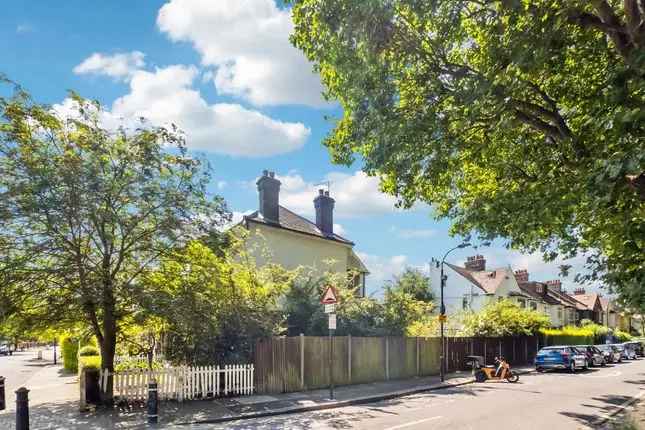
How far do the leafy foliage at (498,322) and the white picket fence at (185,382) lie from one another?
1839 centimetres

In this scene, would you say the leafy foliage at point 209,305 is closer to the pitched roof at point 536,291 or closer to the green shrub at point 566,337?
the green shrub at point 566,337

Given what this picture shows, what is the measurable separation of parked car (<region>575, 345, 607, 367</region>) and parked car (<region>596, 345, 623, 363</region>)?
954 millimetres

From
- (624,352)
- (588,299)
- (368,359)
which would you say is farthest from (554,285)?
(368,359)

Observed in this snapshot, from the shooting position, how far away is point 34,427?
Answer: 10.5 m

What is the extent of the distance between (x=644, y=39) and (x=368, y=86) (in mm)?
4260

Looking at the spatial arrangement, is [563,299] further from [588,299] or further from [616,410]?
[616,410]

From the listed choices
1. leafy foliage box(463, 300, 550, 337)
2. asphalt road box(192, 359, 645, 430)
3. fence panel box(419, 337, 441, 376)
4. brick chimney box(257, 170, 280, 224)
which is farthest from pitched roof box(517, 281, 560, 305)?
asphalt road box(192, 359, 645, 430)

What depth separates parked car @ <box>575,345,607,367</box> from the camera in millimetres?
29520

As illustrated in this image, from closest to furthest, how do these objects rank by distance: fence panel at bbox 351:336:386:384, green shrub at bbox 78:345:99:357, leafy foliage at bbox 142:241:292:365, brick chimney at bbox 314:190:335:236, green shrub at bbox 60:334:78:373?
leafy foliage at bbox 142:241:292:365, fence panel at bbox 351:336:386:384, green shrub at bbox 78:345:99:357, green shrub at bbox 60:334:78:373, brick chimney at bbox 314:190:335:236

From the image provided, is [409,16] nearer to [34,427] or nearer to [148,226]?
[148,226]

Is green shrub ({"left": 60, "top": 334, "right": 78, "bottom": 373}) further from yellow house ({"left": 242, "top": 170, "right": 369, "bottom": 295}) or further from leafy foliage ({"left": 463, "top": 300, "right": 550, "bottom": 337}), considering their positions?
leafy foliage ({"left": 463, "top": 300, "right": 550, "bottom": 337})

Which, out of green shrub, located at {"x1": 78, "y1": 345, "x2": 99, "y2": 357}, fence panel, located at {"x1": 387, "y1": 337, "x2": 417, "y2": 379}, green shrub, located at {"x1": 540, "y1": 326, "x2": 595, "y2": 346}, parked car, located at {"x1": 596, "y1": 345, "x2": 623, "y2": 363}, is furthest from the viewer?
green shrub, located at {"x1": 540, "y1": 326, "x2": 595, "y2": 346}

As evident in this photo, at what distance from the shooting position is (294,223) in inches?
1145

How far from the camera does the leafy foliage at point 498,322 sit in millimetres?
29844
